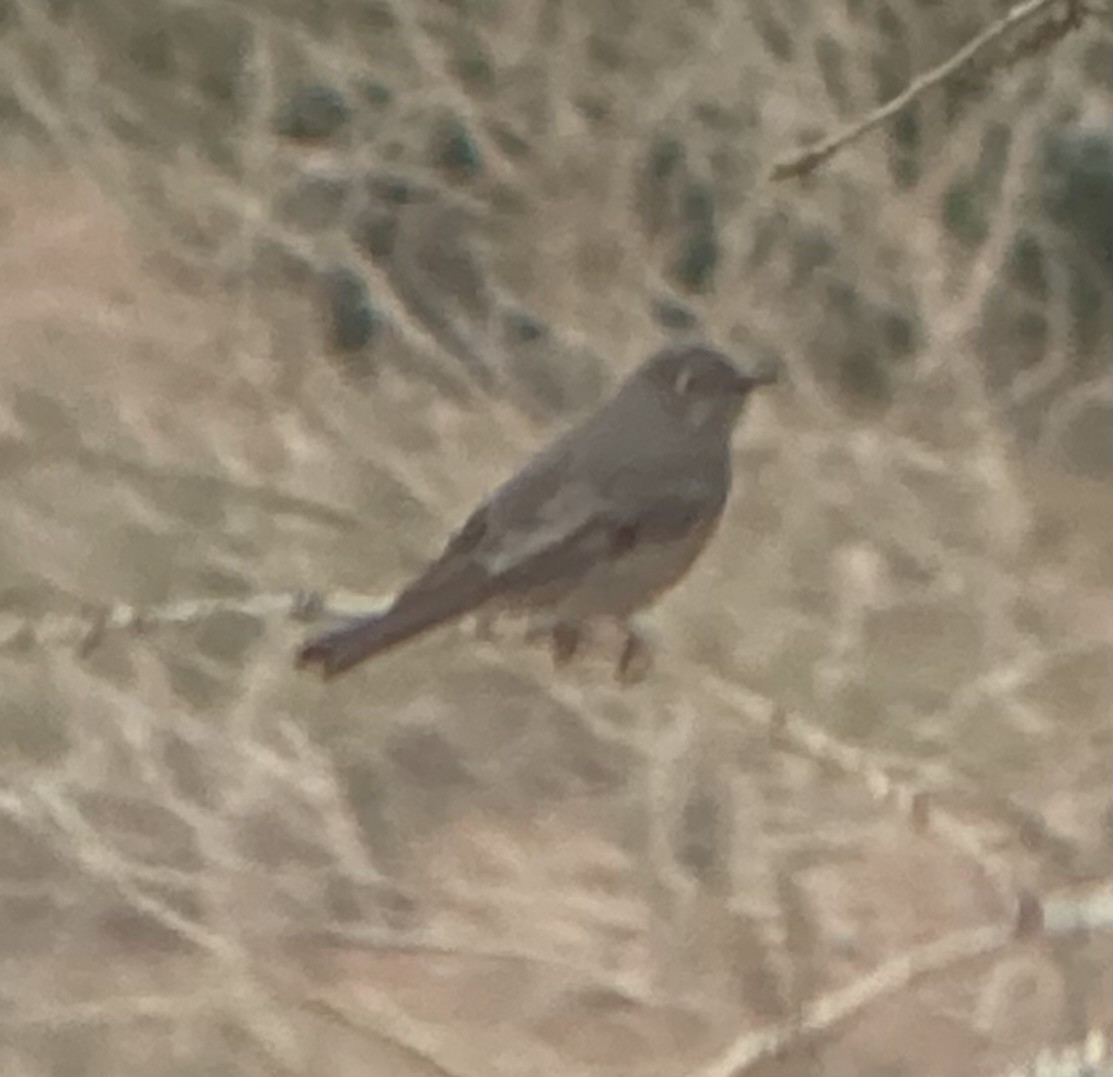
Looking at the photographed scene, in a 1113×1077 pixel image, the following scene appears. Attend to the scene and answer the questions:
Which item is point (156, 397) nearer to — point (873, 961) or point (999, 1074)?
point (873, 961)

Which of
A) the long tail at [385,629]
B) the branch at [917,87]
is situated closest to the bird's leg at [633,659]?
the long tail at [385,629]

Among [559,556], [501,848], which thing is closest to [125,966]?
[501,848]

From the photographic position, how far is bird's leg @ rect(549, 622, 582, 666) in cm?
129

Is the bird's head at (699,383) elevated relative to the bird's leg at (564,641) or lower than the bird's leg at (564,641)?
elevated

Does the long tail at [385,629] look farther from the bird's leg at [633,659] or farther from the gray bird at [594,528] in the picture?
the bird's leg at [633,659]

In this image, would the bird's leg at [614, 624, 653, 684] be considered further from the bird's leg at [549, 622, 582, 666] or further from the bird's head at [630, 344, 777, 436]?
the bird's head at [630, 344, 777, 436]

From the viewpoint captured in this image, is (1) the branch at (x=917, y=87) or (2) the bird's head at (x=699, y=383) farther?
(2) the bird's head at (x=699, y=383)

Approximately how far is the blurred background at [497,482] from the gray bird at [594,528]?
0.09 ft

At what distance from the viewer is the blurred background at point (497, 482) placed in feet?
4.00

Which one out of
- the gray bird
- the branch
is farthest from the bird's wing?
the branch

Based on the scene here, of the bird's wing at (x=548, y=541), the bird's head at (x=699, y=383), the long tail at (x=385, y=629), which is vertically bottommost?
the long tail at (x=385, y=629)

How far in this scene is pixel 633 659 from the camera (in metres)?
1.30

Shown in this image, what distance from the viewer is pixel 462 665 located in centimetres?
129

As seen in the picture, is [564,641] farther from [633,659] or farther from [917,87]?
[917,87]
